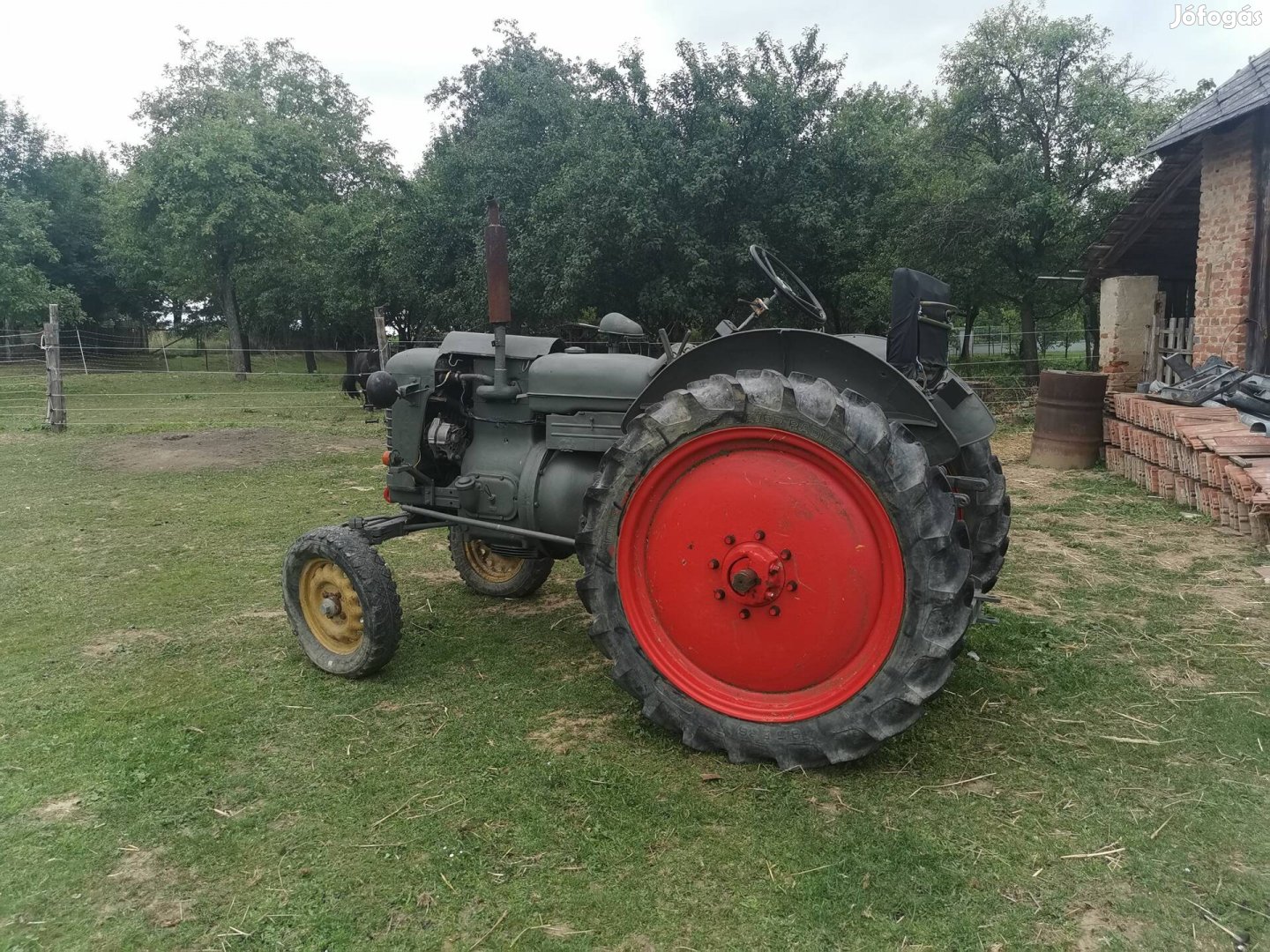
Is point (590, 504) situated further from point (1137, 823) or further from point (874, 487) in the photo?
point (1137, 823)

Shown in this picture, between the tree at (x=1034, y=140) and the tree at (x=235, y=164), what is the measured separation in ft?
53.0

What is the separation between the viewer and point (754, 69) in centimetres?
1555

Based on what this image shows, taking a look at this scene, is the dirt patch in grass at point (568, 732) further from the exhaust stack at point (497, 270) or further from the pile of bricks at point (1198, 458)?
the pile of bricks at point (1198, 458)

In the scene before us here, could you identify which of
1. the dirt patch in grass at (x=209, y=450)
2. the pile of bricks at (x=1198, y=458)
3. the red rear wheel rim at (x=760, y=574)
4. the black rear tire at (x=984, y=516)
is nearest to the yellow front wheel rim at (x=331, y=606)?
the red rear wheel rim at (x=760, y=574)

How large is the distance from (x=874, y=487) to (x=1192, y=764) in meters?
1.49

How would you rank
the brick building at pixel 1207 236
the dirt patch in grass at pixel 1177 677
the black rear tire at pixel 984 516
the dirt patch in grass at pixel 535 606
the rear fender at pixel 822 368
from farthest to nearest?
the brick building at pixel 1207 236
the dirt patch in grass at pixel 535 606
the black rear tire at pixel 984 516
the dirt patch in grass at pixel 1177 677
the rear fender at pixel 822 368

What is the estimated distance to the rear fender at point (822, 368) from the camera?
289 cm

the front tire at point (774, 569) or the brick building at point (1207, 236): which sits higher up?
the brick building at point (1207, 236)

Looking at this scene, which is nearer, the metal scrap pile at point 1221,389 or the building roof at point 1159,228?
the metal scrap pile at point 1221,389

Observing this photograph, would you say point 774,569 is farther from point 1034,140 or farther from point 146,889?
point 1034,140

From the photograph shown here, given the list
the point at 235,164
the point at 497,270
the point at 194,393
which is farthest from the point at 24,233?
the point at 497,270

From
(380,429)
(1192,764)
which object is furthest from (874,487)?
(380,429)

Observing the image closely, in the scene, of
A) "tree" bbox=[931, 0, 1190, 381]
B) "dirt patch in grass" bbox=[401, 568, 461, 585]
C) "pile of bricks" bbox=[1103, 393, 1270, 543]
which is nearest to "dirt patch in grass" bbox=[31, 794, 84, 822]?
"dirt patch in grass" bbox=[401, 568, 461, 585]

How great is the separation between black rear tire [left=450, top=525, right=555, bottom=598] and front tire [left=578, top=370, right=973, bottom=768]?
1813 millimetres
